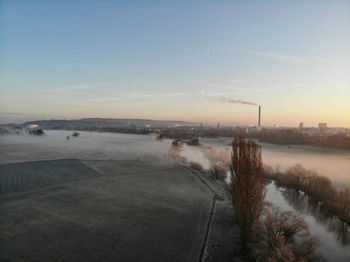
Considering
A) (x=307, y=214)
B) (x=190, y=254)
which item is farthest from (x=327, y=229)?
(x=190, y=254)

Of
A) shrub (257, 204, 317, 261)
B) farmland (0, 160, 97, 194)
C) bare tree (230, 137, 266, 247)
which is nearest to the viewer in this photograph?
shrub (257, 204, 317, 261)

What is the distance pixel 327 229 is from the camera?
9234mm

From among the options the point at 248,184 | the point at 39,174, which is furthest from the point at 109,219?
the point at 39,174

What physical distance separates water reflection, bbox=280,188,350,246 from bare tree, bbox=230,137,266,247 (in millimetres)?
5001

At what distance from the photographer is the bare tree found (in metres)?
6.55

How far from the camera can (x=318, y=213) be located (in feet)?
36.0

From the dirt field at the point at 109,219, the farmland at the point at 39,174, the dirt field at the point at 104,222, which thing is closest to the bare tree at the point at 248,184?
the dirt field at the point at 109,219

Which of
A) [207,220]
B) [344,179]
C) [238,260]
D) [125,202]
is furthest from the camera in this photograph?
[344,179]

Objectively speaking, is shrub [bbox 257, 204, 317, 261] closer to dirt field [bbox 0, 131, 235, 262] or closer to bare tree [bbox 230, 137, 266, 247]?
bare tree [bbox 230, 137, 266, 247]

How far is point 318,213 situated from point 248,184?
7.91 metres

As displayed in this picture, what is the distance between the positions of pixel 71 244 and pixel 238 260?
230 inches

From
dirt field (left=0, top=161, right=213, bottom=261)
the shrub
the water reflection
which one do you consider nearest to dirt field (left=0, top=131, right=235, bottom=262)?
dirt field (left=0, top=161, right=213, bottom=261)

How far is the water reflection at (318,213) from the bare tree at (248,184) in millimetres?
5001

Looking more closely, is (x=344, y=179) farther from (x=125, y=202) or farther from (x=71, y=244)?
(x=71, y=244)
